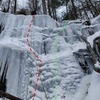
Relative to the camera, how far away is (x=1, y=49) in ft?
19.2

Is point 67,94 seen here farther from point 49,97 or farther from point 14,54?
point 14,54

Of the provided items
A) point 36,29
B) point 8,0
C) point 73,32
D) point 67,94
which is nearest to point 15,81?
point 67,94

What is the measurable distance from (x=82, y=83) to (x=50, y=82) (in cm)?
84

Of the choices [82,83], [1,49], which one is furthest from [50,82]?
[1,49]

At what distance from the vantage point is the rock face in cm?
487

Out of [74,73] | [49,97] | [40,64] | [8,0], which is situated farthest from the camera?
[8,0]

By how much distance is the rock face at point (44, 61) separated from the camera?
487cm

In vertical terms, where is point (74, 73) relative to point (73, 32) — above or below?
below

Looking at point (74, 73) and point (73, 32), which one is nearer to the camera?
point (74, 73)

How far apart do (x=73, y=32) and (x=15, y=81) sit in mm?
3671

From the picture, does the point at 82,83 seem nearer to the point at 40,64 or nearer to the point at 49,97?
the point at 49,97

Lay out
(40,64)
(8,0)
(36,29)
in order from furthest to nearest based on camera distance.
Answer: (8,0), (36,29), (40,64)

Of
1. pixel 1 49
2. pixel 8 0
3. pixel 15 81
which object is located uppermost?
pixel 8 0

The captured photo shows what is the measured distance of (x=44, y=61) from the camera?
579 centimetres
